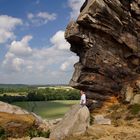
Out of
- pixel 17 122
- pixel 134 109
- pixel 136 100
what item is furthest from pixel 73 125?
pixel 136 100

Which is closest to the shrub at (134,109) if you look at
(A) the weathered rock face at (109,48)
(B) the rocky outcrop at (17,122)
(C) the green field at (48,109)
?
(A) the weathered rock face at (109,48)

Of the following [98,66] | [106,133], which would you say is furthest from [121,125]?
[98,66]

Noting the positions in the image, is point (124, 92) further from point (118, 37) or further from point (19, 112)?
point (19, 112)

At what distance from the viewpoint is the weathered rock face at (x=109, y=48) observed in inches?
1719

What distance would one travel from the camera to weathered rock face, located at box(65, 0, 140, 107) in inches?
1719

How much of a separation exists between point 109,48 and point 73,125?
19.9 m

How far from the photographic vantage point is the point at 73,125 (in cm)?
2702

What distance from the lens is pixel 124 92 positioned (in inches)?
1711

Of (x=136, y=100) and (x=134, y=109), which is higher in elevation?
(x=136, y=100)

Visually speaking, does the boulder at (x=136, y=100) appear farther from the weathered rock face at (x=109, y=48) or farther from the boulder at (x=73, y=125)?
the boulder at (x=73, y=125)

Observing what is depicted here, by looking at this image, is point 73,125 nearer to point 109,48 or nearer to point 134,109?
point 134,109

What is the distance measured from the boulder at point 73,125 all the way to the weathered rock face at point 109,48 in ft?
51.6

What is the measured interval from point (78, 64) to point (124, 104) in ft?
29.6

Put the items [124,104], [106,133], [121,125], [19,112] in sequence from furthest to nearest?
[124,104]
[121,125]
[19,112]
[106,133]
